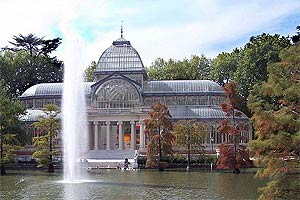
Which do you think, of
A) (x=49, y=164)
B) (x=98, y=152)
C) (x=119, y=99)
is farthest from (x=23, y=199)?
(x=119, y=99)

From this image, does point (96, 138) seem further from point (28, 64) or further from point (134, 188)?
point (134, 188)

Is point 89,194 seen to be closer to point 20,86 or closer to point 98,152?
point 98,152

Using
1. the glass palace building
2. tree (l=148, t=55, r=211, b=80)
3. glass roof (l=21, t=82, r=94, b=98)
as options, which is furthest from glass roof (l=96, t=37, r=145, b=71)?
tree (l=148, t=55, r=211, b=80)

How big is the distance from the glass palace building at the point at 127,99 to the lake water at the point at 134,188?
995 inches

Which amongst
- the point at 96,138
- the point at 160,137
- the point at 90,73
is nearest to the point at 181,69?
the point at 90,73

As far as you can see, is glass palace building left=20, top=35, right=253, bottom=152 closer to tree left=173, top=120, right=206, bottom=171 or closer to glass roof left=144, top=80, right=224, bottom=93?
glass roof left=144, top=80, right=224, bottom=93

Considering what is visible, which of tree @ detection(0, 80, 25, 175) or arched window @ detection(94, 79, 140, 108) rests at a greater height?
arched window @ detection(94, 79, 140, 108)

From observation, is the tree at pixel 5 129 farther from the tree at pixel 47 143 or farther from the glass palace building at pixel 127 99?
the glass palace building at pixel 127 99

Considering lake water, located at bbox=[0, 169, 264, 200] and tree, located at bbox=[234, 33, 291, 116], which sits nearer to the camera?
lake water, located at bbox=[0, 169, 264, 200]

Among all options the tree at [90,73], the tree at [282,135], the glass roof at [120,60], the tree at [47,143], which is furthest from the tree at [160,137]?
the tree at [90,73]

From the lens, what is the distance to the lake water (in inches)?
1093

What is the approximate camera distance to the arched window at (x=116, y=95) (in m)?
66.6

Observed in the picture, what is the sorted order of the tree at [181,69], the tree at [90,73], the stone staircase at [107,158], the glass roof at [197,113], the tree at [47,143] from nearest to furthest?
1. the tree at [47,143]
2. the stone staircase at [107,158]
3. the glass roof at [197,113]
4. the tree at [181,69]
5. the tree at [90,73]

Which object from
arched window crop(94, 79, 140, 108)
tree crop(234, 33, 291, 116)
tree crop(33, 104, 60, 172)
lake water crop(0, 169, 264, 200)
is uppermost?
tree crop(234, 33, 291, 116)
